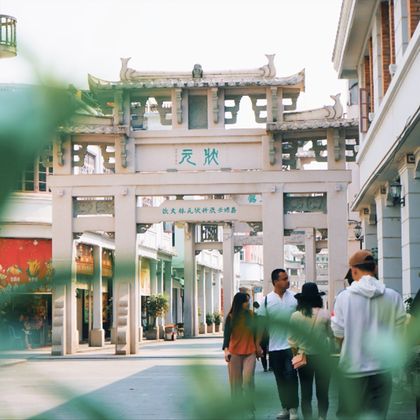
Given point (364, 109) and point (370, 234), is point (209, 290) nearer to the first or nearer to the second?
point (370, 234)

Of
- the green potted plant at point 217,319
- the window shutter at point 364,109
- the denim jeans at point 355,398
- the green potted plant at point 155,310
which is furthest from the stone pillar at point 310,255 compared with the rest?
the denim jeans at point 355,398

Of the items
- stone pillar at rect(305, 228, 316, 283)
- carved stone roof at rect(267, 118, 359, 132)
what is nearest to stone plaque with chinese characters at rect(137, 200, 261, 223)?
carved stone roof at rect(267, 118, 359, 132)

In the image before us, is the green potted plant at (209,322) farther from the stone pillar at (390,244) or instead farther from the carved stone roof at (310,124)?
the stone pillar at (390,244)

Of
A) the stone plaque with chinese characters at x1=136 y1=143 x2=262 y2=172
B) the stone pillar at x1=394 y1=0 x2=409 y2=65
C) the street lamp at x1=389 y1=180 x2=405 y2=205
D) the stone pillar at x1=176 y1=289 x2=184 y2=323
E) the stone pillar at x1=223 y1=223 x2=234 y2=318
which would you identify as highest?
the stone pillar at x1=394 y1=0 x2=409 y2=65

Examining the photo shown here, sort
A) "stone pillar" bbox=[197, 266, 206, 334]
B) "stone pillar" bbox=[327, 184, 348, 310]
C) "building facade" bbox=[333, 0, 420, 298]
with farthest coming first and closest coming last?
"stone pillar" bbox=[197, 266, 206, 334]
"stone pillar" bbox=[327, 184, 348, 310]
"building facade" bbox=[333, 0, 420, 298]

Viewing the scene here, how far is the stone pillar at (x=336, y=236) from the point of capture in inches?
851

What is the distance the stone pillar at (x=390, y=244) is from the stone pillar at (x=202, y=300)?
26.7m

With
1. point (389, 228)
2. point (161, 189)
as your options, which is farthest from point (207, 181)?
point (389, 228)

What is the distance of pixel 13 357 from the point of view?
809 millimetres

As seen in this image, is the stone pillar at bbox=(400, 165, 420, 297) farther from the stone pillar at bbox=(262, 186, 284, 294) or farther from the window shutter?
the stone pillar at bbox=(262, 186, 284, 294)

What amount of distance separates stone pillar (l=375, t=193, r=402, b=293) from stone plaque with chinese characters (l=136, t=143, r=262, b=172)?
7.16 meters

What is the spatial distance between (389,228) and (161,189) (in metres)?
7.94

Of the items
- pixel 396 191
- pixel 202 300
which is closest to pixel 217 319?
pixel 202 300

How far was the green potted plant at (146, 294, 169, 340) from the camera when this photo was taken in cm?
3325
